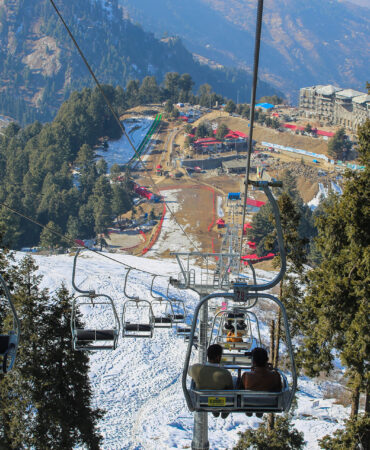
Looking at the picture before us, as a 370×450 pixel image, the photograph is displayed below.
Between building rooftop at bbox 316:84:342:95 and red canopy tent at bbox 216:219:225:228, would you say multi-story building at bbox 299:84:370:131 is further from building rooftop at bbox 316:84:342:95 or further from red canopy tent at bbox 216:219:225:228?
red canopy tent at bbox 216:219:225:228

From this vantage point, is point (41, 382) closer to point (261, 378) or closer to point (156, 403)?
point (156, 403)

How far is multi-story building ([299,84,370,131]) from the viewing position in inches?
4882

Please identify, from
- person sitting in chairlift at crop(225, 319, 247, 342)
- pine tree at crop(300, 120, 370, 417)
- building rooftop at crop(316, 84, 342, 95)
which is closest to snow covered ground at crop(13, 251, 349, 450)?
pine tree at crop(300, 120, 370, 417)

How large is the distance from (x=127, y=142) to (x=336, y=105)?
50.1 meters

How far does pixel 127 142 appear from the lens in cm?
12331

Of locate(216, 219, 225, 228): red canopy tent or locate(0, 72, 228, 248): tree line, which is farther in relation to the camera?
locate(0, 72, 228, 248): tree line

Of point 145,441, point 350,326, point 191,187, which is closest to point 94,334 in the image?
point 350,326

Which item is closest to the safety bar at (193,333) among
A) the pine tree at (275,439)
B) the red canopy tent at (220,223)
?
the pine tree at (275,439)

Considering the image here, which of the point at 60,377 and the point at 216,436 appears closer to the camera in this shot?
the point at 60,377

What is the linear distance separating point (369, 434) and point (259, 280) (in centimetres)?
3108

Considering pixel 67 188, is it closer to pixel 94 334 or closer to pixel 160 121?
pixel 160 121

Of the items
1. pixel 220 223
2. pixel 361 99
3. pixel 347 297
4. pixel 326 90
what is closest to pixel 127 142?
pixel 220 223

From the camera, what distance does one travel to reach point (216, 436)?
1844cm

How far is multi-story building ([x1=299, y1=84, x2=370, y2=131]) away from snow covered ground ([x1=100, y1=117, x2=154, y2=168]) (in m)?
39.2
